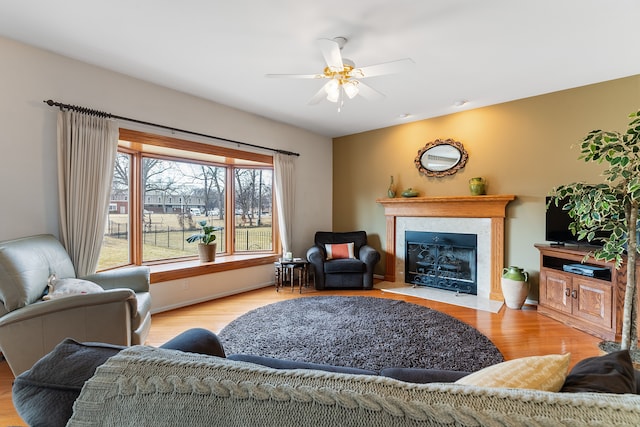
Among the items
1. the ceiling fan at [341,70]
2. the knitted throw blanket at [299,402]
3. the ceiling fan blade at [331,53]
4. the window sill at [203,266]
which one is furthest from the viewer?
the window sill at [203,266]

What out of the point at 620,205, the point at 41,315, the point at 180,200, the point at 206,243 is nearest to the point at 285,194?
the point at 206,243

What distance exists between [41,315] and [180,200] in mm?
2462

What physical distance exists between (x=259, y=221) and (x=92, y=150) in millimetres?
2489

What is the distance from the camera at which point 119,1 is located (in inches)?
77.7

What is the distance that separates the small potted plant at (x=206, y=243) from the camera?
13.1 feet

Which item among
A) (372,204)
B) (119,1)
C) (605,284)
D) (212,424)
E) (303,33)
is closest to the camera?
(212,424)

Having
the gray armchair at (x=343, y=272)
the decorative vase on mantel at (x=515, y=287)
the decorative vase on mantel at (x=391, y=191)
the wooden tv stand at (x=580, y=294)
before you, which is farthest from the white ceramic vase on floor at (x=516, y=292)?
the decorative vase on mantel at (x=391, y=191)

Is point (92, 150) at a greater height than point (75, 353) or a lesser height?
greater

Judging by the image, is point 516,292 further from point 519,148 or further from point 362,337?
point 362,337

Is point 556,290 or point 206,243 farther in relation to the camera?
point 206,243

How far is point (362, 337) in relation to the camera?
266 cm

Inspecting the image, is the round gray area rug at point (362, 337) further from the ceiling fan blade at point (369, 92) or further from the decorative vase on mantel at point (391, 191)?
the ceiling fan blade at point (369, 92)

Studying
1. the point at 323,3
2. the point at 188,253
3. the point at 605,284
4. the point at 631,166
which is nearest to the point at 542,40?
the point at 631,166

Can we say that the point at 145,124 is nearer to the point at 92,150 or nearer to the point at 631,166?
the point at 92,150
